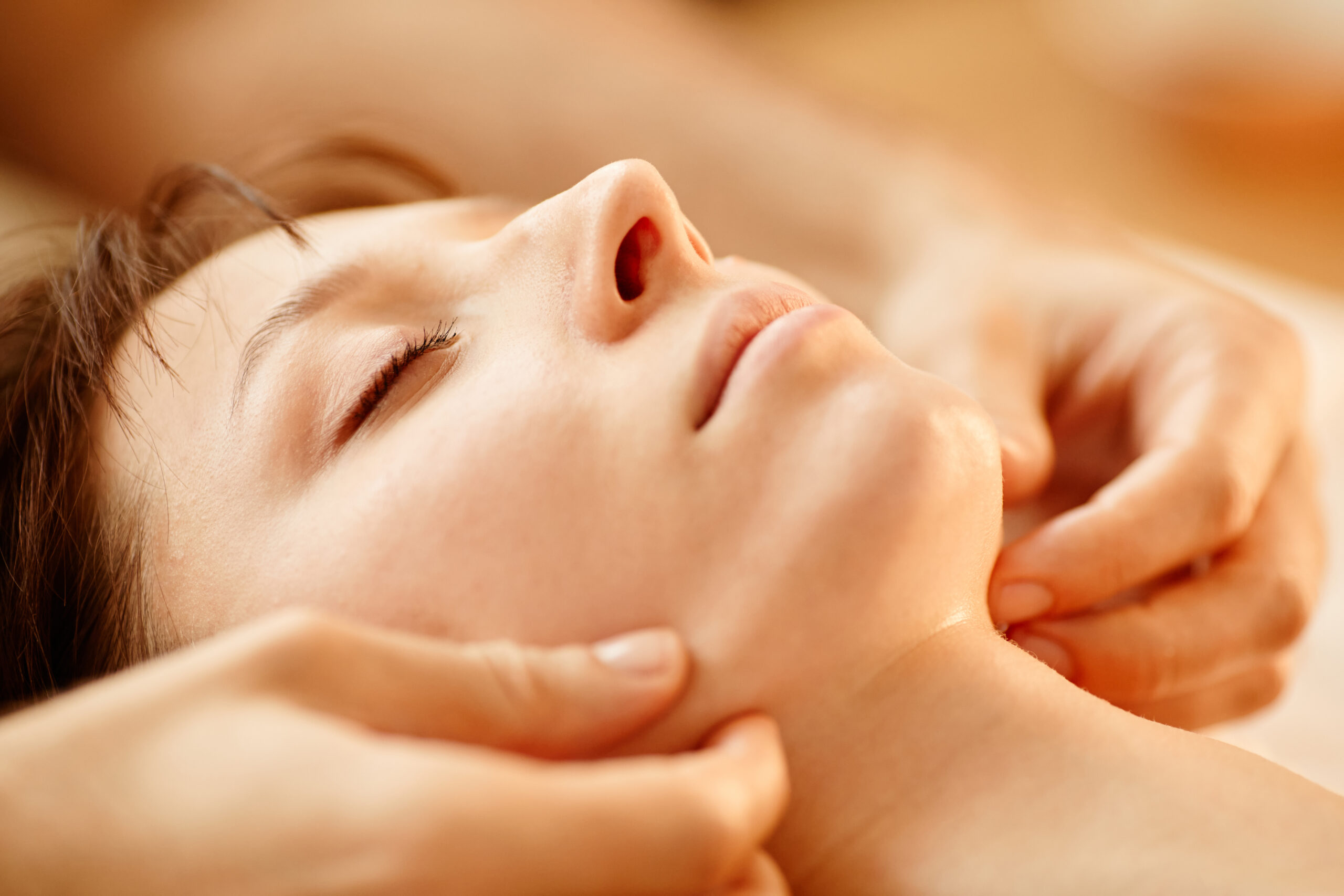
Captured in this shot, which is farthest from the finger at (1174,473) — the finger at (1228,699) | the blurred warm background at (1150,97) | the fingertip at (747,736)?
the blurred warm background at (1150,97)

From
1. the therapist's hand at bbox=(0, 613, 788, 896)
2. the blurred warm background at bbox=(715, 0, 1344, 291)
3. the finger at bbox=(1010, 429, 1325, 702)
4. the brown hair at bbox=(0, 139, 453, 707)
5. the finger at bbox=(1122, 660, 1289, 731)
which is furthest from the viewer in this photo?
the blurred warm background at bbox=(715, 0, 1344, 291)

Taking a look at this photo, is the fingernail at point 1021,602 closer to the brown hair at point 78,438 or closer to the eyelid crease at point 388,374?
the eyelid crease at point 388,374

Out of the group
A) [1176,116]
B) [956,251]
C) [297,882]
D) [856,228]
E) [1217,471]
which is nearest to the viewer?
[297,882]

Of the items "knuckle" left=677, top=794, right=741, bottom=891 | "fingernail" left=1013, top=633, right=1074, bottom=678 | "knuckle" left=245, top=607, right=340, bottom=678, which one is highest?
"knuckle" left=245, top=607, right=340, bottom=678

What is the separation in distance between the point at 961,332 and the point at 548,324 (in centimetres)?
63

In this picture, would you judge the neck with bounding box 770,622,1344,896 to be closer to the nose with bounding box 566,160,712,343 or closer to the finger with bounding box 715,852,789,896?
the finger with bounding box 715,852,789,896

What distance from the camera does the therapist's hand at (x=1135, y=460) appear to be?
3.02 feet

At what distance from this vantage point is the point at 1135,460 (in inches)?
46.8

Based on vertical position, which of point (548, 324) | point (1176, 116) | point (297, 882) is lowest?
point (1176, 116)

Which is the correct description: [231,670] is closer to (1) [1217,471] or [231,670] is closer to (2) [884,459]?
(2) [884,459]

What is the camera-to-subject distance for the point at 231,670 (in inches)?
20.2

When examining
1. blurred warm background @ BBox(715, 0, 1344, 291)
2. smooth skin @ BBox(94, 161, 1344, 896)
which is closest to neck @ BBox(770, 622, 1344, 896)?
smooth skin @ BBox(94, 161, 1344, 896)

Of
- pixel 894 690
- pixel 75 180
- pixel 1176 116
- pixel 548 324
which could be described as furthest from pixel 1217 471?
pixel 1176 116

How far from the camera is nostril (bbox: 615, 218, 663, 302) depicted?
752mm
